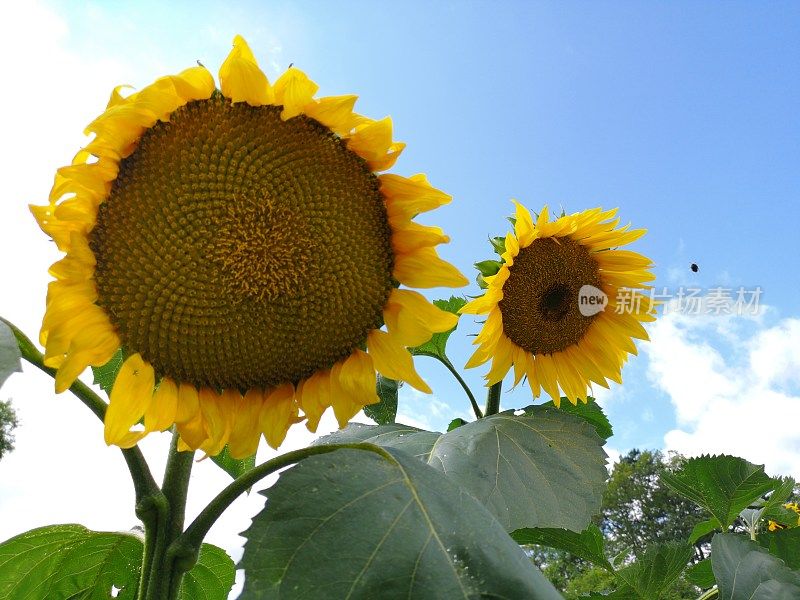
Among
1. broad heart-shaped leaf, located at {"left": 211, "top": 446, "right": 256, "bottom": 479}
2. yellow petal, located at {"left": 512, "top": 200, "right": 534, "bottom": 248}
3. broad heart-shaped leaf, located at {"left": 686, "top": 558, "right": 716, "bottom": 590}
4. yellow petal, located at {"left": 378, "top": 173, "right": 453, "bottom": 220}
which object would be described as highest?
yellow petal, located at {"left": 512, "top": 200, "right": 534, "bottom": 248}

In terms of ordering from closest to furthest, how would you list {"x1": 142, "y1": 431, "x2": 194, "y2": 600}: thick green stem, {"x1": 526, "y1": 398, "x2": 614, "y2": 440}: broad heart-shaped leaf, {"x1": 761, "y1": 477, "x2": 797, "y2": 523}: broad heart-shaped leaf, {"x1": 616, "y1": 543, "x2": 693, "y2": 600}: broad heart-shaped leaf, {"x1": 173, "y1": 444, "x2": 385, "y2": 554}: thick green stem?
{"x1": 173, "y1": 444, "x2": 385, "y2": 554}: thick green stem, {"x1": 142, "y1": 431, "x2": 194, "y2": 600}: thick green stem, {"x1": 616, "y1": 543, "x2": 693, "y2": 600}: broad heart-shaped leaf, {"x1": 526, "y1": 398, "x2": 614, "y2": 440}: broad heart-shaped leaf, {"x1": 761, "y1": 477, "x2": 797, "y2": 523}: broad heart-shaped leaf

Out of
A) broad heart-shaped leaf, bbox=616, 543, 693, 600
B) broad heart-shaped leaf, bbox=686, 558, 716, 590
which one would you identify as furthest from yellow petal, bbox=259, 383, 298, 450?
broad heart-shaped leaf, bbox=686, 558, 716, 590

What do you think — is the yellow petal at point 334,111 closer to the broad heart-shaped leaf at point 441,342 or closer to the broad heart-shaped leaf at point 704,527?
the broad heart-shaped leaf at point 441,342

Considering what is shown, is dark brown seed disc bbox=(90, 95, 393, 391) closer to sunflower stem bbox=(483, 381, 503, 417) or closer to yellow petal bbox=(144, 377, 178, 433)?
yellow petal bbox=(144, 377, 178, 433)

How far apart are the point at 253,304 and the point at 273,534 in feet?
1.52

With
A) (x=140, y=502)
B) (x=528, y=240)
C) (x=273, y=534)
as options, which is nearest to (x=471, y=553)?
(x=273, y=534)

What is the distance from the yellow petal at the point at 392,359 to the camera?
1.51 meters

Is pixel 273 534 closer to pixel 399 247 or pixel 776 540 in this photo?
pixel 399 247

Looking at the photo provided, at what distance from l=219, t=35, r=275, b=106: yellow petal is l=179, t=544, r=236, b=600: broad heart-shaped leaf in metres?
1.14

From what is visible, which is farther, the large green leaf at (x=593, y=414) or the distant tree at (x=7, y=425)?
the distant tree at (x=7, y=425)

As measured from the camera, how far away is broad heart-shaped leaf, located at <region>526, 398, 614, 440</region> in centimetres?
261

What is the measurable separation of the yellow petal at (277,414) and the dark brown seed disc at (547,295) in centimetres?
129

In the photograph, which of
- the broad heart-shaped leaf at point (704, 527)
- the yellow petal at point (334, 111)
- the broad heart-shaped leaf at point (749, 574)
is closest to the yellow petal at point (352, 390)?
the yellow petal at point (334, 111)

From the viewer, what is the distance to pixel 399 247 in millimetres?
1534
